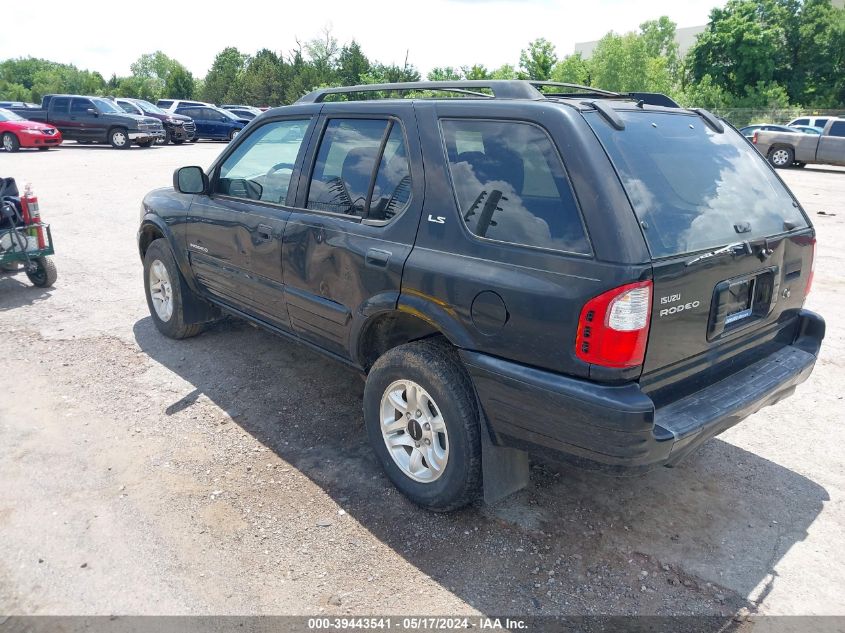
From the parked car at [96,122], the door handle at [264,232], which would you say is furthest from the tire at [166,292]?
the parked car at [96,122]

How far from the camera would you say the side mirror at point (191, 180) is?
4.61m

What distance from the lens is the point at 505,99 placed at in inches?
122

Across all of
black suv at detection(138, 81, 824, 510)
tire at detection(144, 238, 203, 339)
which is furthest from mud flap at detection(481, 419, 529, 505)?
tire at detection(144, 238, 203, 339)

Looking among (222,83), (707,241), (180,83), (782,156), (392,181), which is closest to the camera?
(707,241)

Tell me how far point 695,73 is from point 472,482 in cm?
5242

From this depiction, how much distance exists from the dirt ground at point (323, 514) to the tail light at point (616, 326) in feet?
3.37

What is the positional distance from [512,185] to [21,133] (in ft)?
77.7

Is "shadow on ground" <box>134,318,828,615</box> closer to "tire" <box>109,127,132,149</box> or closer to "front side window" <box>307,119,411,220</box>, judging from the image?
"front side window" <box>307,119,411,220</box>

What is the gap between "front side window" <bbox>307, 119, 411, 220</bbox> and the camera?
336cm

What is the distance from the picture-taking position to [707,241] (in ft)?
9.20

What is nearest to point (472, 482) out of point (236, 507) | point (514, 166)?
point (236, 507)

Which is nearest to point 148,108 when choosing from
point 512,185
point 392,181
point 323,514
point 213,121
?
point 213,121

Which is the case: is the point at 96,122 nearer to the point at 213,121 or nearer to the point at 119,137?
the point at 119,137

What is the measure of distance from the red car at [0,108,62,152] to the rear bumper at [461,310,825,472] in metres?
23.6
